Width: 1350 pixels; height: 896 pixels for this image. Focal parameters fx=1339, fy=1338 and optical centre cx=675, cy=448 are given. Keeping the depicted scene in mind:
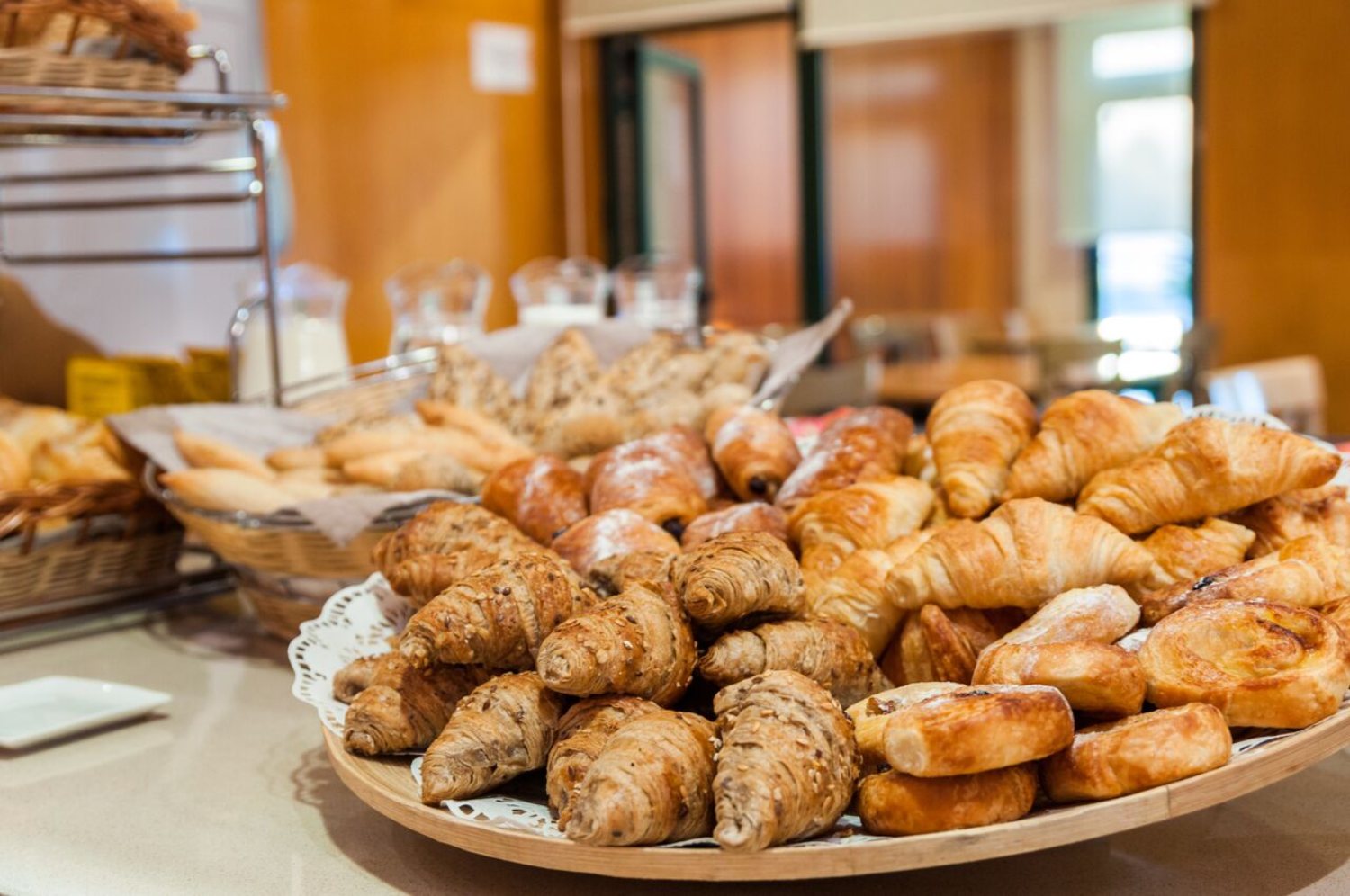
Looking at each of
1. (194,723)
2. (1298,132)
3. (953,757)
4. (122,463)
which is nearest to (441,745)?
(953,757)

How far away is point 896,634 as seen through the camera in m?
0.85

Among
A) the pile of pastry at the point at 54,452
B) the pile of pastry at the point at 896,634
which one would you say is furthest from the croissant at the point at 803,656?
the pile of pastry at the point at 54,452

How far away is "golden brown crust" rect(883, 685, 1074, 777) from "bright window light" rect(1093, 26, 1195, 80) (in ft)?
20.5

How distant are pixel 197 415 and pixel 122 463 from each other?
0.09 m

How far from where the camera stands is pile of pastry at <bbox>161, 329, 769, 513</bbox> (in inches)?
47.7

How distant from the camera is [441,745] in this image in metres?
0.71

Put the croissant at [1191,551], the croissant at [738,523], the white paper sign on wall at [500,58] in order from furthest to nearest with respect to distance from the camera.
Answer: the white paper sign on wall at [500,58]
the croissant at [738,523]
the croissant at [1191,551]

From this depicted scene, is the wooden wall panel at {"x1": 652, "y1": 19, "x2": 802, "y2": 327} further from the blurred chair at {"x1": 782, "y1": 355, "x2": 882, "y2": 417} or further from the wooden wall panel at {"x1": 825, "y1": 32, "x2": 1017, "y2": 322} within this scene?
the blurred chair at {"x1": 782, "y1": 355, "x2": 882, "y2": 417}

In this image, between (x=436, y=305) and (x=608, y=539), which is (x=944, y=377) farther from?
(x=608, y=539)

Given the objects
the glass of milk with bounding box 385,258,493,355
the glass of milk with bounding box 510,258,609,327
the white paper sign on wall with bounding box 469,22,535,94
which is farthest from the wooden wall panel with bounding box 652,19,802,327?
the glass of milk with bounding box 385,258,493,355

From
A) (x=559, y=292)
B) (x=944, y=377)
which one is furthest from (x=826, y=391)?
(x=944, y=377)

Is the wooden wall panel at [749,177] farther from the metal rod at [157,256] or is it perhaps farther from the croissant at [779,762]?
the croissant at [779,762]

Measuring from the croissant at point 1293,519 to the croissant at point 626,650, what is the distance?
403 mm

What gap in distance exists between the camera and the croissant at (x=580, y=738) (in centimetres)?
68
